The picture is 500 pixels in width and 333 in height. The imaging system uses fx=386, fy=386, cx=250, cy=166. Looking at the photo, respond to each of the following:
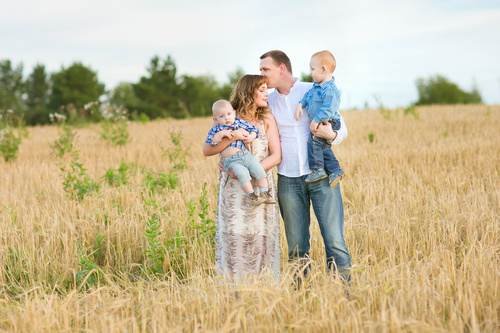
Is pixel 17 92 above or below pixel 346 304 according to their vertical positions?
above

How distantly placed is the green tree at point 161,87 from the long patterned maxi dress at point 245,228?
32.7m

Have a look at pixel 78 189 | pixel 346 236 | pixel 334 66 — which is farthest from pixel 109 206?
pixel 334 66

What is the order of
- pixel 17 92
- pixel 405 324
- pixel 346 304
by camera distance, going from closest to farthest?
1. pixel 405 324
2. pixel 346 304
3. pixel 17 92

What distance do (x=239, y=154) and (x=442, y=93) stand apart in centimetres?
6218

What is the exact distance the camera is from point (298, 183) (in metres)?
3.42

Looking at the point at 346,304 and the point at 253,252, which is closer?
the point at 346,304

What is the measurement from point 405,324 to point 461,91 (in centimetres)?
6594

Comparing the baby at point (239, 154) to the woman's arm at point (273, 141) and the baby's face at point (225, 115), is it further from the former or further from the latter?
the woman's arm at point (273, 141)

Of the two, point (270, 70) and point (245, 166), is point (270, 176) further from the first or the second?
point (270, 70)

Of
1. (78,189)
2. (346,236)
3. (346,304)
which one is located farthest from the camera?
(78,189)

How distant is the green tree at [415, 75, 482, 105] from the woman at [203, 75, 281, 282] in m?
56.7

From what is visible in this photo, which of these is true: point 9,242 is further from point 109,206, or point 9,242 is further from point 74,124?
point 74,124

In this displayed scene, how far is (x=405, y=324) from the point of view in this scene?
2.50 metres

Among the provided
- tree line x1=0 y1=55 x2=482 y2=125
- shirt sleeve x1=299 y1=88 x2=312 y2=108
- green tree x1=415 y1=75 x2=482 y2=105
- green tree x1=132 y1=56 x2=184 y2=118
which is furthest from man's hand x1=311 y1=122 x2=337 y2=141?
green tree x1=415 y1=75 x2=482 y2=105
